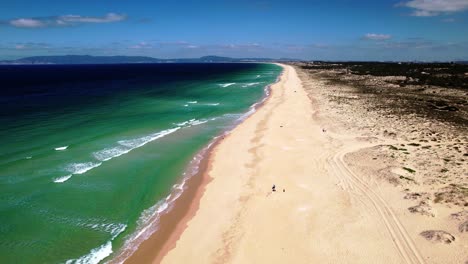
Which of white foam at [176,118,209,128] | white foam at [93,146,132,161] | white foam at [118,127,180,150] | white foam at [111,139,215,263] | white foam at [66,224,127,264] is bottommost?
white foam at [66,224,127,264]

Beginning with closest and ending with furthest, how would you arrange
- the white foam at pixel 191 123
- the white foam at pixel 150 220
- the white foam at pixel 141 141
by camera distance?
the white foam at pixel 150 220 → the white foam at pixel 141 141 → the white foam at pixel 191 123

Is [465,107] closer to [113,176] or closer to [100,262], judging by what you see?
[113,176]

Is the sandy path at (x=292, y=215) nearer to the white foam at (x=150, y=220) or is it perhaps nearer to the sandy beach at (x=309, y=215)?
the sandy beach at (x=309, y=215)


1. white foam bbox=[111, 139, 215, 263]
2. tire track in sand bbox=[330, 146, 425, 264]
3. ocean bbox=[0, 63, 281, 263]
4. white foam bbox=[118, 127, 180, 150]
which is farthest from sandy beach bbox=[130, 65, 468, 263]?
white foam bbox=[118, 127, 180, 150]

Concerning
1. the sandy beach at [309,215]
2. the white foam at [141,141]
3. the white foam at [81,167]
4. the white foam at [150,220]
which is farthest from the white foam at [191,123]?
the white foam at [150,220]

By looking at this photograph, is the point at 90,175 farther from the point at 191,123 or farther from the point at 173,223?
the point at 191,123

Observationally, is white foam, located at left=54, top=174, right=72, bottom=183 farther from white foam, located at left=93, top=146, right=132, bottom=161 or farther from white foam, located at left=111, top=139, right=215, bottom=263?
white foam, located at left=111, top=139, right=215, bottom=263
